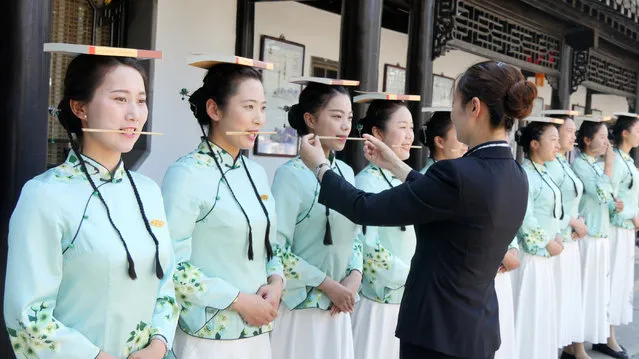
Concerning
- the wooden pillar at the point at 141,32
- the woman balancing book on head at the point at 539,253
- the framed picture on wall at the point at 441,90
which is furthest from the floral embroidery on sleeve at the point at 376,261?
the framed picture on wall at the point at 441,90

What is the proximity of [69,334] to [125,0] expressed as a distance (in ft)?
11.8

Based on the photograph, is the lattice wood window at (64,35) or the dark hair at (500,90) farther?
the lattice wood window at (64,35)

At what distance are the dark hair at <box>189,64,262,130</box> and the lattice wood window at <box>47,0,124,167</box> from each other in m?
2.11

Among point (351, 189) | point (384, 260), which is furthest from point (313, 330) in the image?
point (351, 189)

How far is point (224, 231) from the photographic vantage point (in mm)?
2619

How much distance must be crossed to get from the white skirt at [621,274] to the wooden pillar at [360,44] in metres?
3.00

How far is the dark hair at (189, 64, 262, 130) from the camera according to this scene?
2.78m

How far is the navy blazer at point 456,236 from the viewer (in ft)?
7.77

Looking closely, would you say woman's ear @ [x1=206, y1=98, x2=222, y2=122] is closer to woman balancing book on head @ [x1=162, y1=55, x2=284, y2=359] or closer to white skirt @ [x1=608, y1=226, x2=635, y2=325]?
woman balancing book on head @ [x1=162, y1=55, x2=284, y2=359]

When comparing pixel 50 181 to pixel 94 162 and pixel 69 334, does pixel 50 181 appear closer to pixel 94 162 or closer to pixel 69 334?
pixel 94 162

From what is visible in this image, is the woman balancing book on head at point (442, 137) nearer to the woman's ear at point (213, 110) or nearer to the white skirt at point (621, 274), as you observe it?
the woman's ear at point (213, 110)

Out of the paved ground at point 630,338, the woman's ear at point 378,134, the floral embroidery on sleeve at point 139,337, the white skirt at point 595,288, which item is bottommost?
the paved ground at point 630,338

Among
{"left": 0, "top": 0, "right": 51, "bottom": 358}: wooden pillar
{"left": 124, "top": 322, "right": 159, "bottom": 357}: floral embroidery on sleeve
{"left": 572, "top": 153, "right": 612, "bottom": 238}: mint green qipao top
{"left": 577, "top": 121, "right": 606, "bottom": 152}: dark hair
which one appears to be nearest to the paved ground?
{"left": 572, "top": 153, "right": 612, "bottom": 238}: mint green qipao top

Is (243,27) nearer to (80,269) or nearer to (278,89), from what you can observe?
(278,89)
